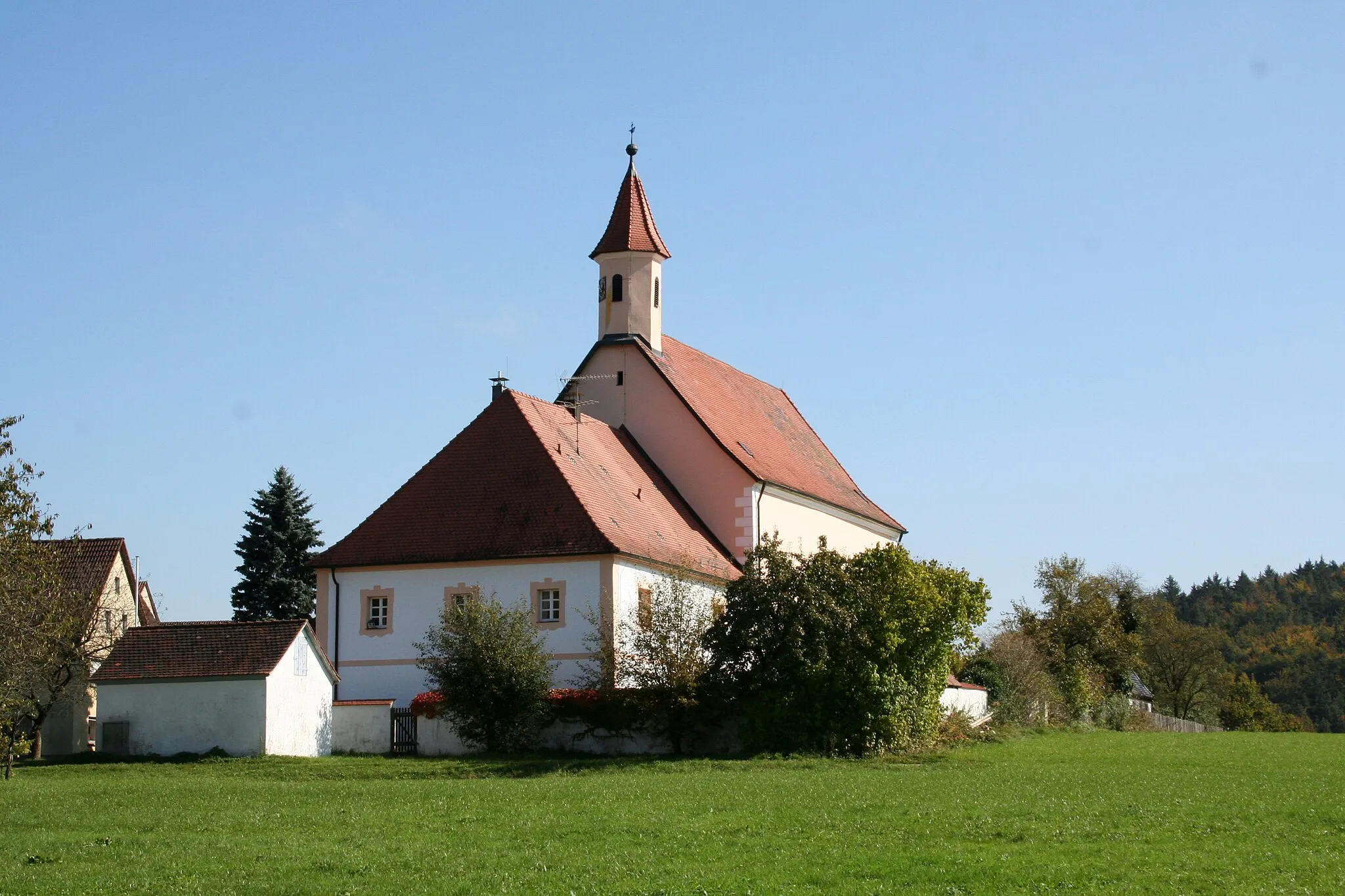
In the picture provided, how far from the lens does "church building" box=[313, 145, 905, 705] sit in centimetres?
3594

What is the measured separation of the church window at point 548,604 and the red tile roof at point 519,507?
2.56ft

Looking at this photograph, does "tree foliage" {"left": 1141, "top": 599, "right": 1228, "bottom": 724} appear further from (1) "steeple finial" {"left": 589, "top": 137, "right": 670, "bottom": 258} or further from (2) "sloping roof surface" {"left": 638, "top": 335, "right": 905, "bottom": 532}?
(1) "steeple finial" {"left": 589, "top": 137, "right": 670, "bottom": 258}

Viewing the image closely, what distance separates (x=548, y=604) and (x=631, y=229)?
1431 centimetres

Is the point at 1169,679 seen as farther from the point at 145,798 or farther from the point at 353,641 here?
the point at 145,798

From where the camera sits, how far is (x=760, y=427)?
4956 centimetres

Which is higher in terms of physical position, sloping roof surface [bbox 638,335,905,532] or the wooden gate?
sloping roof surface [bbox 638,335,905,532]

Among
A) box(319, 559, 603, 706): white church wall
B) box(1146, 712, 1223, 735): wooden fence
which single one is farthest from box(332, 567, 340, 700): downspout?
box(1146, 712, 1223, 735): wooden fence

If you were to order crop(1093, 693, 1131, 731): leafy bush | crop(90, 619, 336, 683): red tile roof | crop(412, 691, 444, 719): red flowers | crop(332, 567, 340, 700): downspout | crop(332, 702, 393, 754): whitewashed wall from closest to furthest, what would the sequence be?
crop(90, 619, 336, 683): red tile roof
crop(412, 691, 444, 719): red flowers
crop(332, 702, 393, 754): whitewashed wall
crop(332, 567, 340, 700): downspout
crop(1093, 693, 1131, 731): leafy bush

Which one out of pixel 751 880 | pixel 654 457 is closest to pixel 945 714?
pixel 654 457

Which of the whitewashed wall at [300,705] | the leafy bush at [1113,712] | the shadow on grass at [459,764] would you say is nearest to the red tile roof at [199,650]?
the whitewashed wall at [300,705]

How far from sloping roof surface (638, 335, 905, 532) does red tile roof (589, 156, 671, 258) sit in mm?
3035

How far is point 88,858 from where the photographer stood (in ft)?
55.7

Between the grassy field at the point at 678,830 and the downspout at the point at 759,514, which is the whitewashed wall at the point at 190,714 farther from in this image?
the downspout at the point at 759,514

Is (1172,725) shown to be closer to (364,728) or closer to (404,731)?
(404,731)
